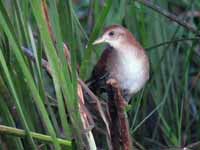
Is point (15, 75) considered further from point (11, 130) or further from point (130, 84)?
point (130, 84)

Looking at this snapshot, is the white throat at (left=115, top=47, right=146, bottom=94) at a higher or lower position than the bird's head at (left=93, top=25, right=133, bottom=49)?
lower

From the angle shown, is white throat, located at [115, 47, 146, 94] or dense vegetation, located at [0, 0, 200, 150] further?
white throat, located at [115, 47, 146, 94]

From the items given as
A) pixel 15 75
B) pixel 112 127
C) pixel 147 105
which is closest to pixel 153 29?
pixel 147 105

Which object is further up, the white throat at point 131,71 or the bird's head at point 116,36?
the bird's head at point 116,36

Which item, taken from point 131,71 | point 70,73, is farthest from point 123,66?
point 70,73

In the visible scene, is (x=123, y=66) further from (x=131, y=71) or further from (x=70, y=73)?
(x=70, y=73)

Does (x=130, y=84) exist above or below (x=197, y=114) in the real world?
above
